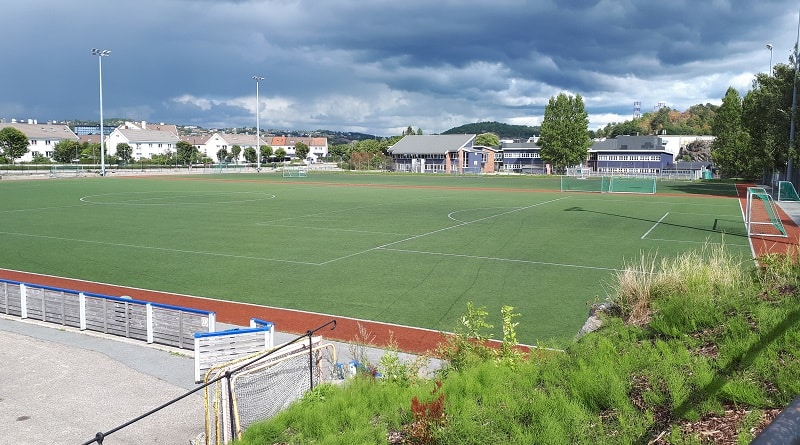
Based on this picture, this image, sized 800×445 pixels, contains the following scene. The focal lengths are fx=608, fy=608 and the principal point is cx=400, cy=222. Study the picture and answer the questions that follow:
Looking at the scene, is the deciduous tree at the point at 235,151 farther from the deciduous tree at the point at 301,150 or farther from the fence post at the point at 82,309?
the fence post at the point at 82,309

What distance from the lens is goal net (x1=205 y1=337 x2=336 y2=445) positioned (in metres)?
7.89

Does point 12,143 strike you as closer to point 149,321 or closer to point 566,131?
point 566,131

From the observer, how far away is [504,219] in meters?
34.6

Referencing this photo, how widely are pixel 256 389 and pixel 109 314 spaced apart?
6993 mm

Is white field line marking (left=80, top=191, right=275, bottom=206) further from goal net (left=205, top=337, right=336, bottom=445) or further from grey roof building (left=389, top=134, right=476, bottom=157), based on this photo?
grey roof building (left=389, top=134, right=476, bottom=157)

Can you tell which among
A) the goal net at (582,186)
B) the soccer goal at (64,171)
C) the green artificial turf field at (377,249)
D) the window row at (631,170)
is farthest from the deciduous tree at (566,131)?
the soccer goal at (64,171)

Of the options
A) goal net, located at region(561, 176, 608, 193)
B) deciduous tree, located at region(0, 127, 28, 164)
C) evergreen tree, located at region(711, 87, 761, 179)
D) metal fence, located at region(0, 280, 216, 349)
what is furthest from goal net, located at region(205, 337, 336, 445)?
deciduous tree, located at region(0, 127, 28, 164)

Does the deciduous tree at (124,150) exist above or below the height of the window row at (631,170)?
above

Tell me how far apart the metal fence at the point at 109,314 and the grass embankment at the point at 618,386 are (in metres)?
5.27

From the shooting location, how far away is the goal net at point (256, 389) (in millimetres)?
7895

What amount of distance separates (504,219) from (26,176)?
252 ft

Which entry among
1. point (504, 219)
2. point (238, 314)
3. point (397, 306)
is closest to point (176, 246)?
point (238, 314)

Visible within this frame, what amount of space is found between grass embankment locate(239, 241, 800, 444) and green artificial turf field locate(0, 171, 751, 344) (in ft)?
6.29

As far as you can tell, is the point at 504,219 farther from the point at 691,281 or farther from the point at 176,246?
the point at 691,281
